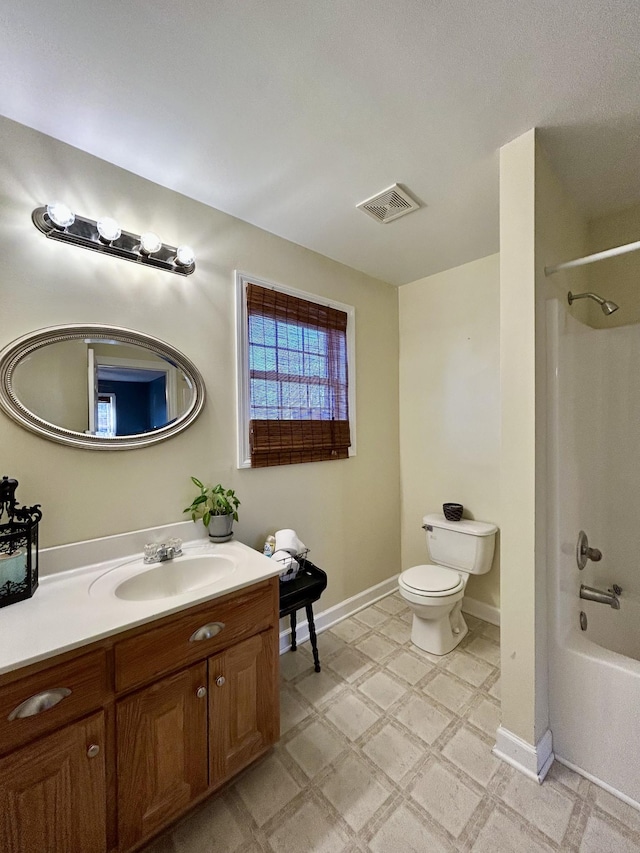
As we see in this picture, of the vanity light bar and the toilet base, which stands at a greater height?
the vanity light bar

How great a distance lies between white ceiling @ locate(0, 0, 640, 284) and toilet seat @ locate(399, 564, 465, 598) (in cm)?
208

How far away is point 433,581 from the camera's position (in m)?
2.11

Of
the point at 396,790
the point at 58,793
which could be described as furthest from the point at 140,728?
the point at 396,790

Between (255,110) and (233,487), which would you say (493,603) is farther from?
(255,110)

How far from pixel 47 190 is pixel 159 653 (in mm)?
1759

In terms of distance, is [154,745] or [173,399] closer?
[154,745]

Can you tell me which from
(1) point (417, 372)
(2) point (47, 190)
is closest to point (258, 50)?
(2) point (47, 190)

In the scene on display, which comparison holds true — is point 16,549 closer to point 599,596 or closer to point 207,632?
point 207,632

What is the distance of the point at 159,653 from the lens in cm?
113

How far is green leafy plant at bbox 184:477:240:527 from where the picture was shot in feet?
5.76

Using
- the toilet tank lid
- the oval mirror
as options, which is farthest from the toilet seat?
the oval mirror

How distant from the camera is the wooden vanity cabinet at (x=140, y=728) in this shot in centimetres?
91

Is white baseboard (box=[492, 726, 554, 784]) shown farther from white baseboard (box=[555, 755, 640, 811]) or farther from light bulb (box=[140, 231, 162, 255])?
light bulb (box=[140, 231, 162, 255])

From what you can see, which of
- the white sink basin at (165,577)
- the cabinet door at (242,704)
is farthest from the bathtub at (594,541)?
the white sink basin at (165,577)
